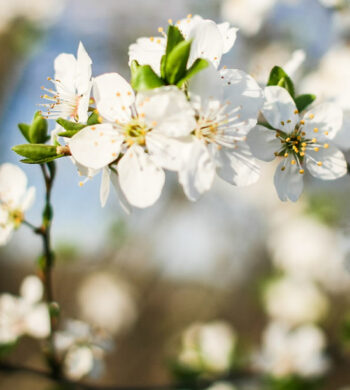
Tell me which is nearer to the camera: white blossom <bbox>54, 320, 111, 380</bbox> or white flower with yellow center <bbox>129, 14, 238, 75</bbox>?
white flower with yellow center <bbox>129, 14, 238, 75</bbox>

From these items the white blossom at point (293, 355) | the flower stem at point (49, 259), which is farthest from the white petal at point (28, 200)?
the white blossom at point (293, 355)

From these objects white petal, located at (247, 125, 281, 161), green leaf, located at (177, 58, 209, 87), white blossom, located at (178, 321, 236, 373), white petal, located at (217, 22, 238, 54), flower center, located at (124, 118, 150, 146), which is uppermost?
white petal, located at (217, 22, 238, 54)

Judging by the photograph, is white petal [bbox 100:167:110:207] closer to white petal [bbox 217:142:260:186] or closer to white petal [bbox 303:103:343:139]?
white petal [bbox 217:142:260:186]

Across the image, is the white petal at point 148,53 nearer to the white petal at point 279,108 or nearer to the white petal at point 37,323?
the white petal at point 279,108

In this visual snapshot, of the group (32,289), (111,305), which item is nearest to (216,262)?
(111,305)

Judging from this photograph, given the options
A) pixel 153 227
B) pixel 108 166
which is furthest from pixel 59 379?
pixel 153 227

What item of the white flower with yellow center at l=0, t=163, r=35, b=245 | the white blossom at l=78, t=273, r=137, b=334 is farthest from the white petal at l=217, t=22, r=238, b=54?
the white blossom at l=78, t=273, r=137, b=334

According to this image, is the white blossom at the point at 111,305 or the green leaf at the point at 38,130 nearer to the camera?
the green leaf at the point at 38,130

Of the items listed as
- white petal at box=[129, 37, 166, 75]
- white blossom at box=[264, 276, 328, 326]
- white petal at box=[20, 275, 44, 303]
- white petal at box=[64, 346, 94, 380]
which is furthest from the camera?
white blossom at box=[264, 276, 328, 326]
